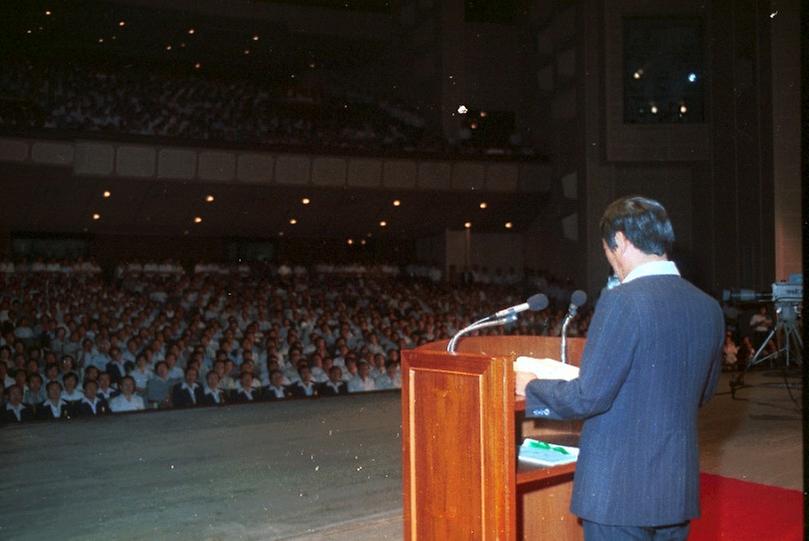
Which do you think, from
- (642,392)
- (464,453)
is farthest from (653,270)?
(464,453)

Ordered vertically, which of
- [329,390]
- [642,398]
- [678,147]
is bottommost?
[329,390]

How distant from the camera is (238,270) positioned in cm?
1588

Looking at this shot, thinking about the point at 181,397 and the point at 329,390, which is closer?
the point at 181,397

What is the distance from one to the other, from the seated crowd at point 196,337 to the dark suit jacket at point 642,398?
5480 millimetres

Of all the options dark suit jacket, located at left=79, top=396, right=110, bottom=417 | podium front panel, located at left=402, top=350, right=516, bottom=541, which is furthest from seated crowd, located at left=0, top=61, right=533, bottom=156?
podium front panel, located at left=402, top=350, right=516, bottom=541

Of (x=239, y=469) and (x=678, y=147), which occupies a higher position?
(x=678, y=147)

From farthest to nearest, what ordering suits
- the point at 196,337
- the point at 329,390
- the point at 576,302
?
the point at 196,337, the point at 329,390, the point at 576,302

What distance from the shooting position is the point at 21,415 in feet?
19.9

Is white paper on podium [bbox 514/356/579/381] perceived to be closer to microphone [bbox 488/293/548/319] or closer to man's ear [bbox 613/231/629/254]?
microphone [bbox 488/293/548/319]

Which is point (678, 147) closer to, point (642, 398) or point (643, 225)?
point (643, 225)

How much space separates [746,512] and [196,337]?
21.2ft

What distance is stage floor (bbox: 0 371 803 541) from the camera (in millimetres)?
3420

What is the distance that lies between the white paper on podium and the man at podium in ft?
0.64

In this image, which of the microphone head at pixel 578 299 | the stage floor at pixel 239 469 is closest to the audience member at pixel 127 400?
the stage floor at pixel 239 469
